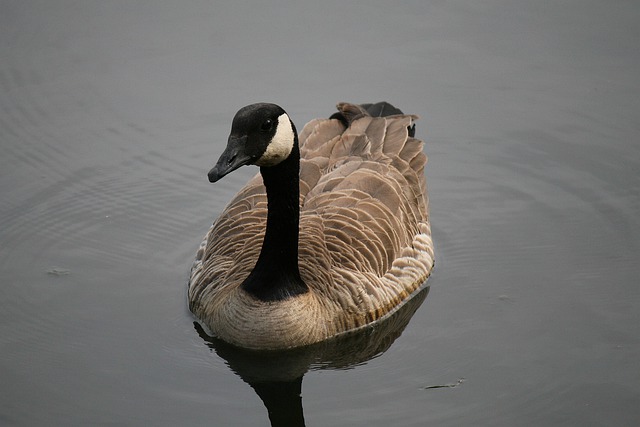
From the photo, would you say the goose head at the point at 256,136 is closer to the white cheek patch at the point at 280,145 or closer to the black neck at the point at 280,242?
the white cheek patch at the point at 280,145

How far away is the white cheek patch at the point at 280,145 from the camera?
29.5ft

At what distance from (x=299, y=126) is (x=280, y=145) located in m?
4.46

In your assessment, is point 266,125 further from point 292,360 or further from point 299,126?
point 299,126

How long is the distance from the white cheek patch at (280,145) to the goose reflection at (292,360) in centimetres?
187

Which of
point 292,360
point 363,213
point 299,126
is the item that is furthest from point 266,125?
point 299,126

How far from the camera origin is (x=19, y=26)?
48.5ft

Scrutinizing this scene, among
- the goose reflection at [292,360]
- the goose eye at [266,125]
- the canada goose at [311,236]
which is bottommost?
the goose reflection at [292,360]

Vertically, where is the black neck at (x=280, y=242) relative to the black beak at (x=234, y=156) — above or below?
below

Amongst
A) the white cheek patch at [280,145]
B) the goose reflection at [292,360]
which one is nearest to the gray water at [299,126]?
the goose reflection at [292,360]

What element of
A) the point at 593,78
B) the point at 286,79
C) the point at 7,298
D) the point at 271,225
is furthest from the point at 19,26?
the point at 593,78

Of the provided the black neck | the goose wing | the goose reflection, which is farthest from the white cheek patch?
the goose reflection

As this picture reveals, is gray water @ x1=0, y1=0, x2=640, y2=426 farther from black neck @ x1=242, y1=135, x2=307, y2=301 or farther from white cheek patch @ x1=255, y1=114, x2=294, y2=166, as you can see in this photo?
white cheek patch @ x1=255, y1=114, x2=294, y2=166

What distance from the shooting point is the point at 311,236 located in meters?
10.3

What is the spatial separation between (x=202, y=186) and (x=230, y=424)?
4.25 m
